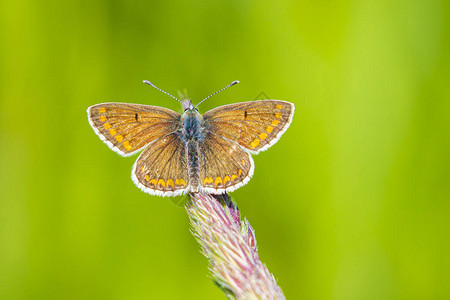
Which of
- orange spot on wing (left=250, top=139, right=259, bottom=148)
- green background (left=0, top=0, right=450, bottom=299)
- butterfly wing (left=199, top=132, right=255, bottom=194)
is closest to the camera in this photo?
butterfly wing (left=199, top=132, right=255, bottom=194)

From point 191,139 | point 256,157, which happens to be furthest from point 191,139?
point 256,157

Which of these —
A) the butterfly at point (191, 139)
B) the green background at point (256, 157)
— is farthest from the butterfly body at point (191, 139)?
the green background at point (256, 157)

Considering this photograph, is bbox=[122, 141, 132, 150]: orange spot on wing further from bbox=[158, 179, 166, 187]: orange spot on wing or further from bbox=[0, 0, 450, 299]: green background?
bbox=[0, 0, 450, 299]: green background

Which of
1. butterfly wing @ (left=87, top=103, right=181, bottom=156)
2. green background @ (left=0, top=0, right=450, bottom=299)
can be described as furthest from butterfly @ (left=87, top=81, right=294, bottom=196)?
green background @ (left=0, top=0, right=450, bottom=299)

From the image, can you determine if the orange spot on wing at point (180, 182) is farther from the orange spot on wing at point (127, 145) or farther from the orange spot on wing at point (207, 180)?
the orange spot on wing at point (127, 145)

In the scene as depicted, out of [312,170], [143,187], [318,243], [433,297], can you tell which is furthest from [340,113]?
[143,187]

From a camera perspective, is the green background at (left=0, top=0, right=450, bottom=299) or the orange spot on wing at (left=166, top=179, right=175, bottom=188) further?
the green background at (left=0, top=0, right=450, bottom=299)

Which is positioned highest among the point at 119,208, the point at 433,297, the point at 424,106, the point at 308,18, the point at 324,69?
the point at 308,18

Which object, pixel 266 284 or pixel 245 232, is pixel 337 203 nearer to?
pixel 245 232
